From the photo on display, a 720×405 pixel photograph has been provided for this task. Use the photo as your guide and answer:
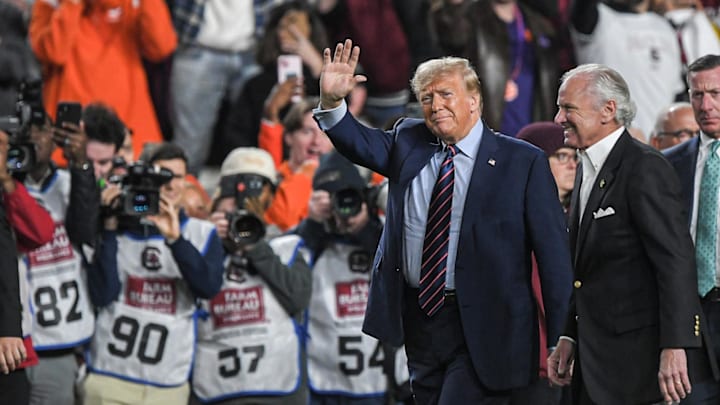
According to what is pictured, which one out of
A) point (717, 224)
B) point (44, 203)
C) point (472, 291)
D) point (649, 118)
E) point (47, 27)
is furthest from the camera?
point (649, 118)

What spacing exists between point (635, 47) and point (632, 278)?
4.84m

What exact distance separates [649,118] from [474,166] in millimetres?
4835

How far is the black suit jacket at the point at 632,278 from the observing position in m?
5.36

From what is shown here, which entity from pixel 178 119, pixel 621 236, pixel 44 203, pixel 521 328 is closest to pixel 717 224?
pixel 621 236

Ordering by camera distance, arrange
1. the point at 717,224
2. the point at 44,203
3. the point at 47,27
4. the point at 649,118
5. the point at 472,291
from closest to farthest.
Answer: the point at 472,291 → the point at 717,224 → the point at 44,203 → the point at 47,27 → the point at 649,118

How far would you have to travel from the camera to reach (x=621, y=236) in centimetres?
552

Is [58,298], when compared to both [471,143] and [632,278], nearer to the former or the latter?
[471,143]

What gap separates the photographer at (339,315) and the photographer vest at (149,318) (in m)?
0.64

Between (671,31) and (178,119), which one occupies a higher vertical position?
(671,31)

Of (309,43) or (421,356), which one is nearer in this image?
(421,356)

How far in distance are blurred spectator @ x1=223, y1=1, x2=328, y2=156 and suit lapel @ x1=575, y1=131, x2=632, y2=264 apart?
14.2 ft

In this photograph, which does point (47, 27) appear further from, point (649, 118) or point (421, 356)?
point (421, 356)

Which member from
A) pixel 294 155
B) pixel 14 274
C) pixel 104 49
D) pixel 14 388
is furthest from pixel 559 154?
pixel 104 49

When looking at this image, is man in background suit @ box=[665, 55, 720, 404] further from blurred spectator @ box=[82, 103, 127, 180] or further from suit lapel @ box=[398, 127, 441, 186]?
blurred spectator @ box=[82, 103, 127, 180]
